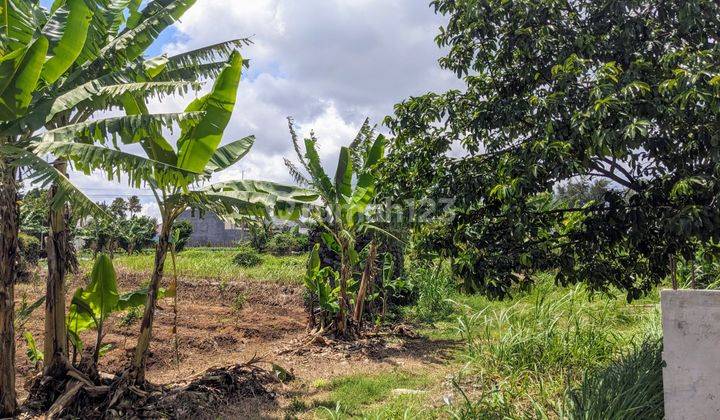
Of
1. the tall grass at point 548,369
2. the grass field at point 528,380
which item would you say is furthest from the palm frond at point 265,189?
the tall grass at point 548,369

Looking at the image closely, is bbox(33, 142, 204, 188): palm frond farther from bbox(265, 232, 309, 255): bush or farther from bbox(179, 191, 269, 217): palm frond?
bbox(265, 232, 309, 255): bush

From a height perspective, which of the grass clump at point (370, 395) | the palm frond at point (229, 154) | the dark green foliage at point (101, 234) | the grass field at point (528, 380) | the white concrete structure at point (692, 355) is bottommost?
the grass clump at point (370, 395)

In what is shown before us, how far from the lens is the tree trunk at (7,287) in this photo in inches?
199

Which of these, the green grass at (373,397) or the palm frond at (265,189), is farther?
the palm frond at (265,189)

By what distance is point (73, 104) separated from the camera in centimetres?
503

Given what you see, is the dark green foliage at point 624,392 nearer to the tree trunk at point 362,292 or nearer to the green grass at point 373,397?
the green grass at point 373,397

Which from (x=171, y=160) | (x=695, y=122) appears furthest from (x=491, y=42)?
(x=171, y=160)

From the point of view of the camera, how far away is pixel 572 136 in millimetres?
4016

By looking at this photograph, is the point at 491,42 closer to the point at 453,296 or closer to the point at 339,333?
the point at 339,333

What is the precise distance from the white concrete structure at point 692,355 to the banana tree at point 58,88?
4.76m

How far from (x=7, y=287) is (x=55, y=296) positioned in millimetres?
616

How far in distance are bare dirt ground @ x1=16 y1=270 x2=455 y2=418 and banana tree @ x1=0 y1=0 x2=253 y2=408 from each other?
1.84m

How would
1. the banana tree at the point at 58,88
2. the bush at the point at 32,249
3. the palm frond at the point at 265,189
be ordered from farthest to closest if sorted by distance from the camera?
the bush at the point at 32,249
the palm frond at the point at 265,189
the banana tree at the point at 58,88

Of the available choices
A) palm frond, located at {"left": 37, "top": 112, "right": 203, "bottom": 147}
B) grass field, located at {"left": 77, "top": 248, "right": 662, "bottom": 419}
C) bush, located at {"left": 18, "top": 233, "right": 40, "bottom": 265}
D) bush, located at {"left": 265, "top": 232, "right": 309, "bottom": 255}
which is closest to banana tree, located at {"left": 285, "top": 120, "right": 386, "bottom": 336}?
grass field, located at {"left": 77, "top": 248, "right": 662, "bottom": 419}
